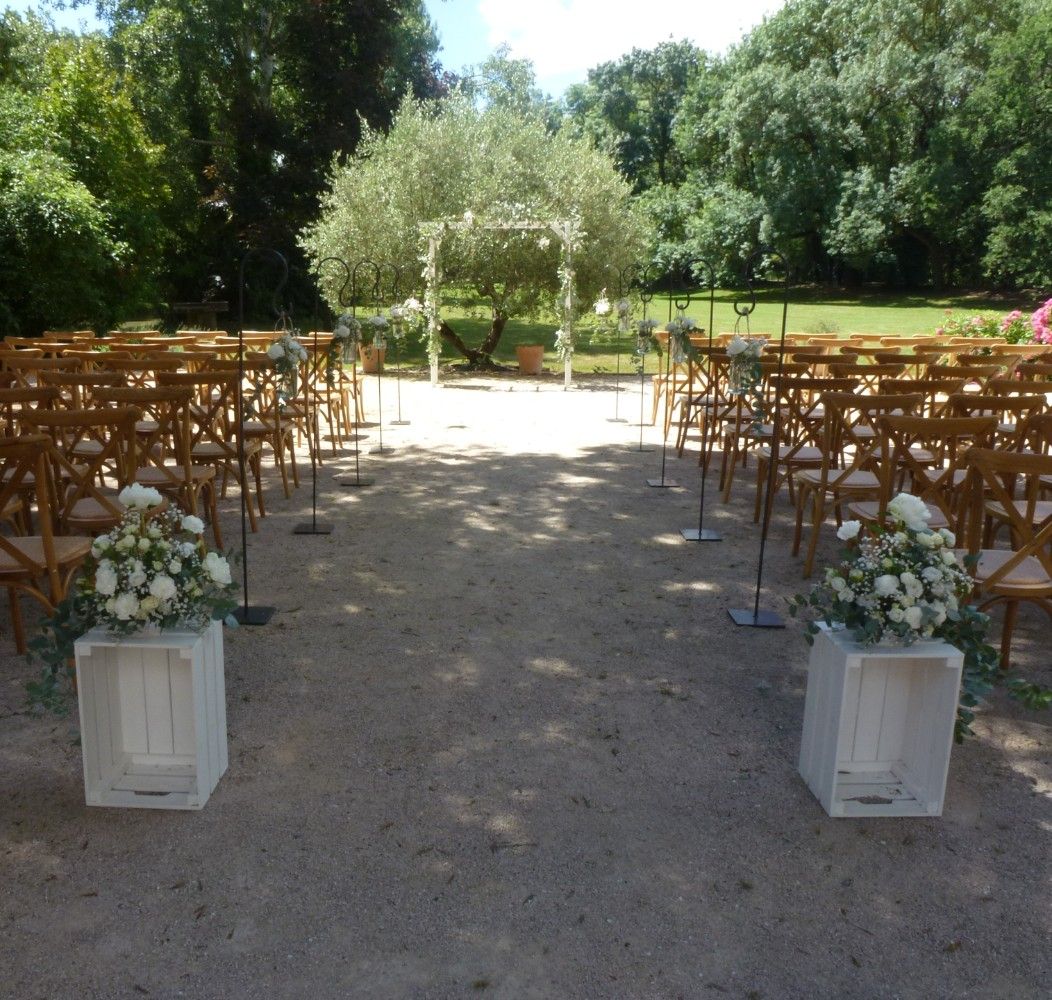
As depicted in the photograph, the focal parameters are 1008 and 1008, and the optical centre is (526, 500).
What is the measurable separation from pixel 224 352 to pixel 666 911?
22.4ft

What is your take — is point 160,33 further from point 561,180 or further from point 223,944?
point 223,944

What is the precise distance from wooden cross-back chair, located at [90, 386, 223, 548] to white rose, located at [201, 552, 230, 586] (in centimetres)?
212

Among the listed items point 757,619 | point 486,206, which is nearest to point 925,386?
point 757,619

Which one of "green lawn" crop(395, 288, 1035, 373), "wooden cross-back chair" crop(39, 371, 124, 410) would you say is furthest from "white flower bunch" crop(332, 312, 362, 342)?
"green lawn" crop(395, 288, 1035, 373)

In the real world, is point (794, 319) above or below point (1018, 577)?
above

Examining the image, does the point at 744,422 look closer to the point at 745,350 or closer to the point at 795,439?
the point at 795,439

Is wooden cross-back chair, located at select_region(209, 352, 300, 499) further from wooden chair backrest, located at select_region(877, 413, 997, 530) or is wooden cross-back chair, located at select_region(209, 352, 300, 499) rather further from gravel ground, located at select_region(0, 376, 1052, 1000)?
wooden chair backrest, located at select_region(877, 413, 997, 530)

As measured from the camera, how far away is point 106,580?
257 cm

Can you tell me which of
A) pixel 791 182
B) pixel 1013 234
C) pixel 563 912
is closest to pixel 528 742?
pixel 563 912

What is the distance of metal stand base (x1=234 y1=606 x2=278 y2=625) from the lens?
4246 millimetres

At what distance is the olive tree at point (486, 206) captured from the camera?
573 inches

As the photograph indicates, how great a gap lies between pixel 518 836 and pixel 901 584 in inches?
48.1

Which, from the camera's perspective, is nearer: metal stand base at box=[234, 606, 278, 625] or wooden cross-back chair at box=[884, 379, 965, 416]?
metal stand base at box=[234, 606, 278, 625]

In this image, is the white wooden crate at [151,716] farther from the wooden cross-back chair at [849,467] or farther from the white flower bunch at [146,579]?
→ the wooden cross-back chair at [849,467]
